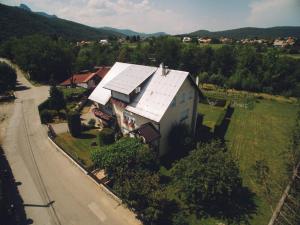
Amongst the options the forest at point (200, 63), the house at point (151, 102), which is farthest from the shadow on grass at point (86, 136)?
the forest at point (200, 63)

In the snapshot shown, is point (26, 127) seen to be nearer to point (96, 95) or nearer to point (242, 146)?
point (96, 95)

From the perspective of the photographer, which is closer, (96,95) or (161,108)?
(161,108)

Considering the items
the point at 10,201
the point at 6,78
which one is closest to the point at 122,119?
the point at 10,201

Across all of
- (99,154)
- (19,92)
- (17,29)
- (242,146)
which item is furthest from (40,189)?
(17,29)

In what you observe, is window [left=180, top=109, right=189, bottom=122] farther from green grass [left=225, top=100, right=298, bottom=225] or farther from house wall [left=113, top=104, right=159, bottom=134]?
green grass [left=225, top=100, right=298, bottom=225]

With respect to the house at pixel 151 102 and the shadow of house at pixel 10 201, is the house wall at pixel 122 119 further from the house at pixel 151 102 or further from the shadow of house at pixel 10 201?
the shadow of house at pixel 10 201

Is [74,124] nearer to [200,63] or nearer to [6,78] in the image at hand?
[6,78]
